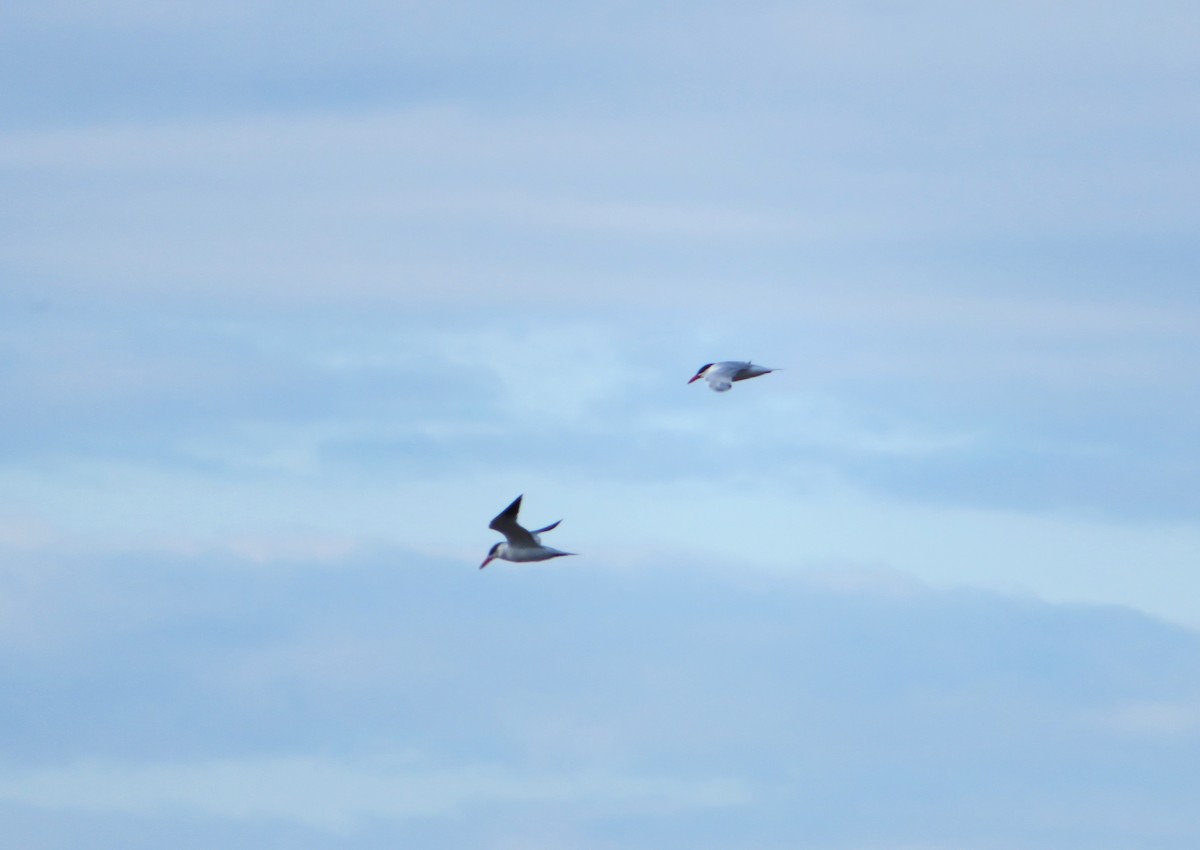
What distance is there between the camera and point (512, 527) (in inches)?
4375

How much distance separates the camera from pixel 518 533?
367 feet

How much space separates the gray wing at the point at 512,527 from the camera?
10900 cm

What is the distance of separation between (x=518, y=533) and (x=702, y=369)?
23930mm

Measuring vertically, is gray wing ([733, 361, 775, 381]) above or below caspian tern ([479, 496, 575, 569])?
above

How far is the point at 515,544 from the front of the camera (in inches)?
4459

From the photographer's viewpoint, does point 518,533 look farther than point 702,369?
No

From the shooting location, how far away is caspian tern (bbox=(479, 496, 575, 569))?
110m

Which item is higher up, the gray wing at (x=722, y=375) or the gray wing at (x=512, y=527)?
the gray wing at (x=722, y=375)

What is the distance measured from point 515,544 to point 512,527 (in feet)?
7.51

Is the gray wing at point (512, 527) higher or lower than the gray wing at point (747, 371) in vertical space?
lower

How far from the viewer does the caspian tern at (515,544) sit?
10981 centimetres

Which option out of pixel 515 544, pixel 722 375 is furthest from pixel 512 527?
pixel 722 375

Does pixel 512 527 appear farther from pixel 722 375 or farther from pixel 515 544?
pixel 722 375

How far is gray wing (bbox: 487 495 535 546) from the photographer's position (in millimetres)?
109000
